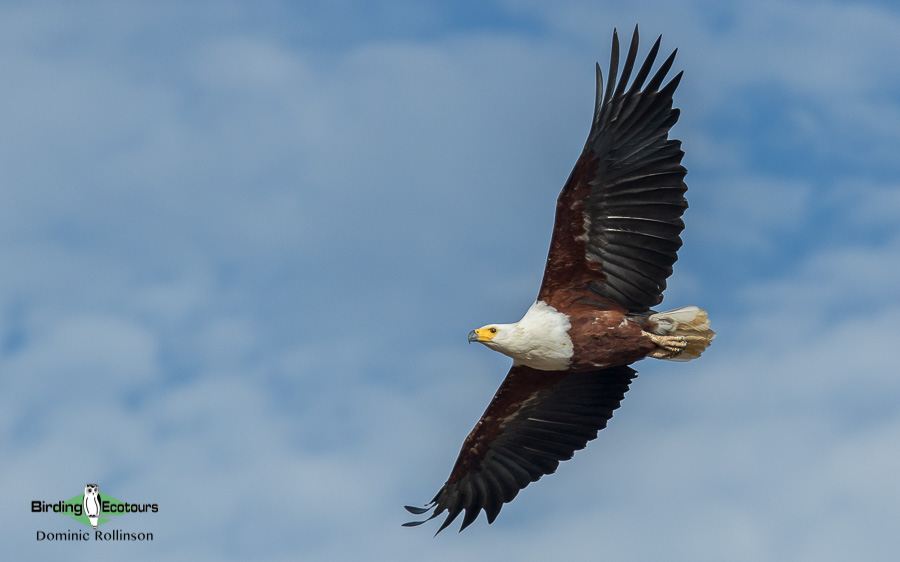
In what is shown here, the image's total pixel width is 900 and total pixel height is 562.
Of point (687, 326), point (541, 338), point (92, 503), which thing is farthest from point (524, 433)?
point (92, 503)

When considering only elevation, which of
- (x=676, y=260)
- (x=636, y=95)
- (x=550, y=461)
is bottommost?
(x=550, y=461)

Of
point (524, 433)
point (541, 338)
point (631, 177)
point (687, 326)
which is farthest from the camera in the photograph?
point (524, 433)

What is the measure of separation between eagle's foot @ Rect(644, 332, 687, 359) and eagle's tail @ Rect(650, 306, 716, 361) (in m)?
0.05

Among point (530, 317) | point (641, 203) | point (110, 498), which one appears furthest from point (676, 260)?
point (110, 498)

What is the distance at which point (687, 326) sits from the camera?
16344mm

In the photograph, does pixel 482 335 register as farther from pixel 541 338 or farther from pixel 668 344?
pixel 668 344

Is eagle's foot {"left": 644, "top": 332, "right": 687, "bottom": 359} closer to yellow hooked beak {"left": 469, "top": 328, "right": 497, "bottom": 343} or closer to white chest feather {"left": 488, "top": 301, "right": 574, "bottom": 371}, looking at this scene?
white chest feather {"left": 488, "top": 301, "right": 574, "bottom": 371}

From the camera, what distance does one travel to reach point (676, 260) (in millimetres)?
16156

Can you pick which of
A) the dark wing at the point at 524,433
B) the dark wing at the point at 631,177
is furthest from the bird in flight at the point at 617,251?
the dark wing at the point at 524,433

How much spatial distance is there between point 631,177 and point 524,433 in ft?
13.6

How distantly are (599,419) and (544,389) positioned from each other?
0.85 metres

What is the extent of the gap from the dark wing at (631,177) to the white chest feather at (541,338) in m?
1.02

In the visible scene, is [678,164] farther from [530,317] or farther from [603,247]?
[530,317]

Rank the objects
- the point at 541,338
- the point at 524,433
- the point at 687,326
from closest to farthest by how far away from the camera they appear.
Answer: the point at 541,338, the point at 687,326, the point at 524,433
